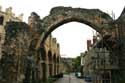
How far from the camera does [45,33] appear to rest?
21.1 meters

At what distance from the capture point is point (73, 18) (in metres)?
21.0

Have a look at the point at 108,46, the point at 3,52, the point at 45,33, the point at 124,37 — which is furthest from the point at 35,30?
the point at 124,37

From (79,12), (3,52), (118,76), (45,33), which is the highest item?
(79,12)

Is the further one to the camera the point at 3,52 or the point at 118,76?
the point at 3,52

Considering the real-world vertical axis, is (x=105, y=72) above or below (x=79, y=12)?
below

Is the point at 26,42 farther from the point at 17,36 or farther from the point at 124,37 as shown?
the point at 124,37

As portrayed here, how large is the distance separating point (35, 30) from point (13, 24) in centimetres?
170

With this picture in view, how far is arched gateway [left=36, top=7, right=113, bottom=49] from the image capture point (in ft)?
68.0

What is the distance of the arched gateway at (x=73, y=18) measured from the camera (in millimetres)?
20719

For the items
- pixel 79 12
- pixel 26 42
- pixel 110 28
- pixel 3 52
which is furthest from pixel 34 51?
pixel 110 28

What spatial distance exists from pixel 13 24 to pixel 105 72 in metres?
7.64

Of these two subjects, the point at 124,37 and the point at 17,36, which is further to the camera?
the point at 17,36

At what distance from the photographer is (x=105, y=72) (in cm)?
2039

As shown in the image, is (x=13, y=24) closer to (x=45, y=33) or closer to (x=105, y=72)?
(x=45, y=33)
